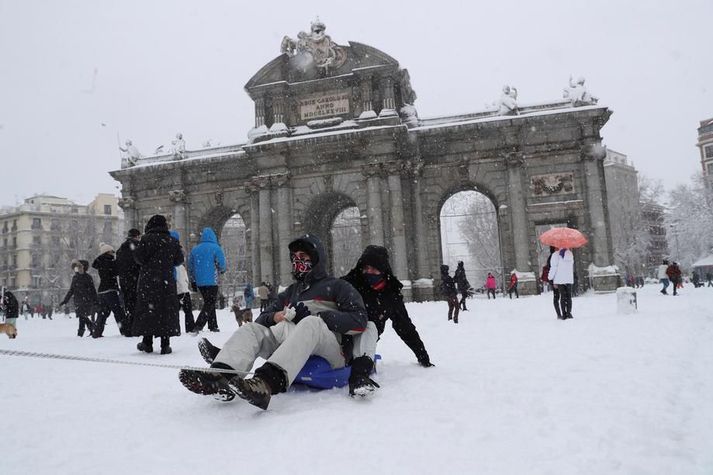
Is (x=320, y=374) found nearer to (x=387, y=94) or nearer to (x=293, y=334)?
(x=293, y=334)

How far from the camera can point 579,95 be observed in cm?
2561

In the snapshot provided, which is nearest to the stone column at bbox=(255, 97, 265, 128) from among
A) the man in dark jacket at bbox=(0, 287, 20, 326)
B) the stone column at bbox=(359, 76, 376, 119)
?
the stone column at bbox=(359, 76, 376, 119)

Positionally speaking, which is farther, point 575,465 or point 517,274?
point 517,274

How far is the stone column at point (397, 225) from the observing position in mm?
25328

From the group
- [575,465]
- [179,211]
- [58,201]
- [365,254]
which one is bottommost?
[575,465]

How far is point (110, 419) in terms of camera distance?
4066 millimetres

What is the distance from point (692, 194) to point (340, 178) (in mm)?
37810

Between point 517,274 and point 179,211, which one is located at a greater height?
point 179,211

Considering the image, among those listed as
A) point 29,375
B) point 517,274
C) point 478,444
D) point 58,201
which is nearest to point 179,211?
point 517,274

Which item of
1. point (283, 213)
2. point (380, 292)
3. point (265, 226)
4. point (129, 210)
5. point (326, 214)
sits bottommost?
point (380, 292)

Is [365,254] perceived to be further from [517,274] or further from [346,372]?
[517,274]

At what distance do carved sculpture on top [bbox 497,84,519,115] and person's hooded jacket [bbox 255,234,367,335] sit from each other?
2311 cm

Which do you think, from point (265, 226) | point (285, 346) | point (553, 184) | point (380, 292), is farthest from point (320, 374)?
point (553, 184)

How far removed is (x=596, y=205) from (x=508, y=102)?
20.7 feet
